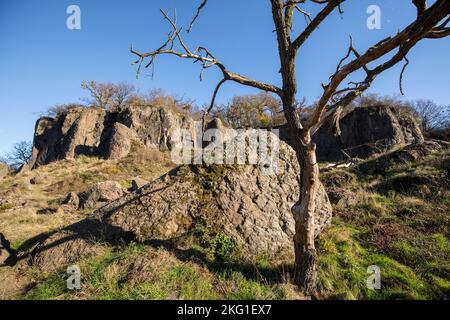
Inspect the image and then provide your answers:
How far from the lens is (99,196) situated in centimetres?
1116

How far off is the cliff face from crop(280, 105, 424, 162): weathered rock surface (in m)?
17.6

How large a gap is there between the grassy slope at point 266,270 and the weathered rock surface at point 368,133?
1796 cm

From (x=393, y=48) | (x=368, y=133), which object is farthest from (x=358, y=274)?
(x=368, y=133)

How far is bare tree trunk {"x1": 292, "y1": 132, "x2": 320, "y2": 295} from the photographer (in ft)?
13.0

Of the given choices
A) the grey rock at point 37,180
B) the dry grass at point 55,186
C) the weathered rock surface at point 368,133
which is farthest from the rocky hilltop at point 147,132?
the grey rock at point 37,180

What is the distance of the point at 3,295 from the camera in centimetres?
388

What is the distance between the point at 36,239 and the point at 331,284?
25.8 ft

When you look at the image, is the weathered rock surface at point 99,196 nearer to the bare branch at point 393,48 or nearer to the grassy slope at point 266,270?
the grassy slope at point 266,270

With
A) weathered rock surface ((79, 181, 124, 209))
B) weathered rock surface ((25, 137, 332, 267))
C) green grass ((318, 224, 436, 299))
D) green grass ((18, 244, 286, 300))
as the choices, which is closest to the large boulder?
weathered rock surface ((25, 137, 332, 267))

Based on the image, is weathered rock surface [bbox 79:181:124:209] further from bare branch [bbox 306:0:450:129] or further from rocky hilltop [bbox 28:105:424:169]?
rocky hilltop [bbox 28:105:424:169]

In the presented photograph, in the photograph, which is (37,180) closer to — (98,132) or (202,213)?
(98,132)

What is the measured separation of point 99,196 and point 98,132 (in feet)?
60.2

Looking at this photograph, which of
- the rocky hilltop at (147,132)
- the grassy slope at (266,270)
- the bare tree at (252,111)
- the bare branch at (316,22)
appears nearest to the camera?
the bare branch at (316,22)

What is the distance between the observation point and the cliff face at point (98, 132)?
2483 centimetres
